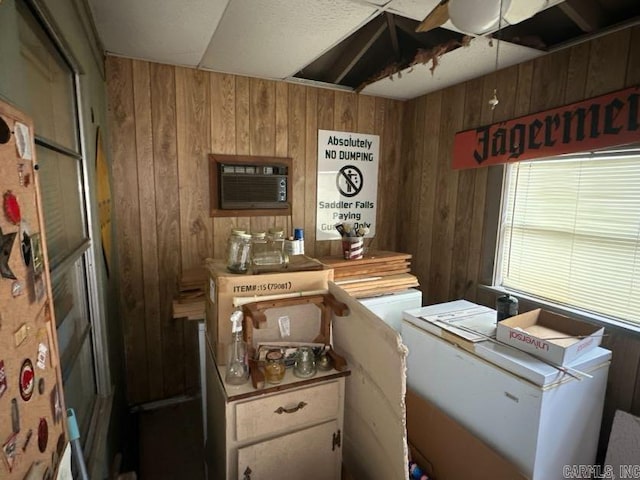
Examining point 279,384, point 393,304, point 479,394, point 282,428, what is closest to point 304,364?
point 279,384

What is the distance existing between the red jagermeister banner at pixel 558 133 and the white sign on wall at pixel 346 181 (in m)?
0.74

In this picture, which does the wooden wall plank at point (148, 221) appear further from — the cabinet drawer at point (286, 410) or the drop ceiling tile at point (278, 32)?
the cabinet drawer at point (286, 410)

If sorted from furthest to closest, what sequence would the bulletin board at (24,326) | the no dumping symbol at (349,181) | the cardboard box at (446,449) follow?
the no dumping symbol at (349,181) → the cardboard box at (446,449) → the bulletin board at (24,326)

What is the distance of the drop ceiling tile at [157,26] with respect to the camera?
4.96 feet

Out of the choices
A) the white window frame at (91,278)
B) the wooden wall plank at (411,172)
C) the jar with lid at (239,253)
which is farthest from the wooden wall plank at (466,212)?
the white window frame at (91,278)

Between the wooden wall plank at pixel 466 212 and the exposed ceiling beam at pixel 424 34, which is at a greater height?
the exposed ceiling beam at pixel 424 34

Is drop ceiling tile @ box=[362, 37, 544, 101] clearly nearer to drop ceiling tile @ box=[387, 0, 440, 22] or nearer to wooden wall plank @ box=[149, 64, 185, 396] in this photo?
drop ceiling tile @ box=[387, 0, 440, 22]

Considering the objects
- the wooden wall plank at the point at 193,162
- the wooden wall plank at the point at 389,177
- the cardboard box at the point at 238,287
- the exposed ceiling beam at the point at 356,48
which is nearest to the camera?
the cardboard box at the point at 238,287

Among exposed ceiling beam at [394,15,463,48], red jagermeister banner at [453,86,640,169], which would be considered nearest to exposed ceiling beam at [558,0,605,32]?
red jagermeister banner at [453,86,640,169]

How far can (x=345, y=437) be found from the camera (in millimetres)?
1461

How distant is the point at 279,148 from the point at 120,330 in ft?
5.45

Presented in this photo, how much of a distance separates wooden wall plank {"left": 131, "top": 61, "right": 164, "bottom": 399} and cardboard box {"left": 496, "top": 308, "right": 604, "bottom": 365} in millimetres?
2132

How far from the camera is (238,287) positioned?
1341mm

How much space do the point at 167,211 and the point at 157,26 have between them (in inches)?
42.8
